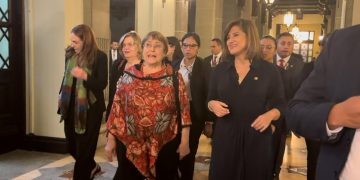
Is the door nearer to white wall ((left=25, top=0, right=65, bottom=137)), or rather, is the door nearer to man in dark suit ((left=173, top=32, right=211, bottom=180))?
white wall ((left=25, top=0, right=65, bottom=137))

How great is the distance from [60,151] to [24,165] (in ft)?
1.96

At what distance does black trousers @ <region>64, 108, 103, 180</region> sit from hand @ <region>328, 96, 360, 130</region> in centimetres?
287

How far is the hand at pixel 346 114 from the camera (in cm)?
103

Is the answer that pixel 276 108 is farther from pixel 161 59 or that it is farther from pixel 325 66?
pixel 325 66

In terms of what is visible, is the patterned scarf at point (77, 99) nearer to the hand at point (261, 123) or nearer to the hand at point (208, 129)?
the hand at point (208, 129)

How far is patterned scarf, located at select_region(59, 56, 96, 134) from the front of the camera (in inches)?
142

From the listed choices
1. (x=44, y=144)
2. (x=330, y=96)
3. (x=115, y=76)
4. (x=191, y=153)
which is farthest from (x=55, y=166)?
(x=330, y=96)

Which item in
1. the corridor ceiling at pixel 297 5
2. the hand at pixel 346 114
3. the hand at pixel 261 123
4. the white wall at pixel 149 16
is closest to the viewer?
the hand at pixel 346 114

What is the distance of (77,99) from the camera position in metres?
3.63

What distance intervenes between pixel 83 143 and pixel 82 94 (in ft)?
1.52

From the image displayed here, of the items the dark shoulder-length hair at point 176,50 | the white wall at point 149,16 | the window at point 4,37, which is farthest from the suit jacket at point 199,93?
the white wall at point 149,16

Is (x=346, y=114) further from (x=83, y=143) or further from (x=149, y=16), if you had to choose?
(x=149, y=16)

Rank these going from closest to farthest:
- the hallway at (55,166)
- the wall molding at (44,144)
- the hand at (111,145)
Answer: the hand at (111,145) < the hallway at (55,166) < the wall molding at (44,144)

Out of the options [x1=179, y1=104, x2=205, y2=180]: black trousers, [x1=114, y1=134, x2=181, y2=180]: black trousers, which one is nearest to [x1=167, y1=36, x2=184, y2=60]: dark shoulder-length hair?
[x1=179, y1=104, x2=205, y2=180]: black trousers
